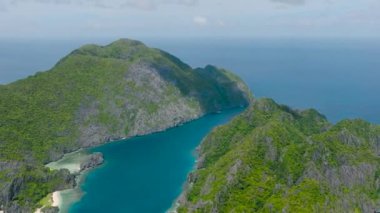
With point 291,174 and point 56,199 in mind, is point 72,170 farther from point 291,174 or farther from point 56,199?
point 291,174

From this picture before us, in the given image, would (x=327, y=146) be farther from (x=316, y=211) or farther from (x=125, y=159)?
(x=125, y=159)

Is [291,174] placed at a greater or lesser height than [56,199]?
greater

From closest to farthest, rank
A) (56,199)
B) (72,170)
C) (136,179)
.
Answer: (56,199), (136,179), (72,170)

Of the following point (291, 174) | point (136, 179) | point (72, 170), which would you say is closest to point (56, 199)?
point (72, 170)

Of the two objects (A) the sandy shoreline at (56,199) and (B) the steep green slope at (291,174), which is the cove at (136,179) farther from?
(B) the steep green slope at (291,174)

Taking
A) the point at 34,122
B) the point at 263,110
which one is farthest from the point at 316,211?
the point at 34,122

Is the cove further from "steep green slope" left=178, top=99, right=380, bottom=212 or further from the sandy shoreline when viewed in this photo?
"steep green slope" left=178, top=99, right=380, bottom=212
